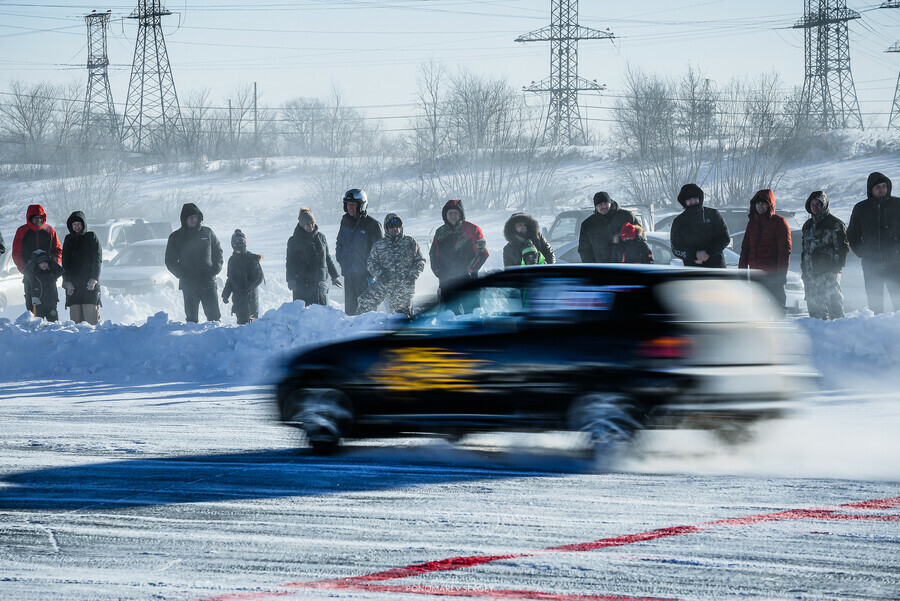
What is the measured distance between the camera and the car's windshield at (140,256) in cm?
2138

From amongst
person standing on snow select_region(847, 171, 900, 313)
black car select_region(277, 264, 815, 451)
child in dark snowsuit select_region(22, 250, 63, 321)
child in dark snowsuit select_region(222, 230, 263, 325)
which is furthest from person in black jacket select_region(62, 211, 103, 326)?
person standing on snow select_region(847, 171, 900, 313)

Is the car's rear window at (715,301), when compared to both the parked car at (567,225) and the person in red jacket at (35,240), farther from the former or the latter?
the parked car at (567,225)

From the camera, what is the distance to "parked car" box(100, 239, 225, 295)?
20219 mm

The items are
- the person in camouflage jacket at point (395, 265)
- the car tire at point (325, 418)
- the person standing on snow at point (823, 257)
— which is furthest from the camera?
the person standing on snow at point (823, 257)

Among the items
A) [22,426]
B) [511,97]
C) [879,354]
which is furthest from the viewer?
[511,97]

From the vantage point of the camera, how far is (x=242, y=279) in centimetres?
1434

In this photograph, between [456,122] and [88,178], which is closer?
[88,178]

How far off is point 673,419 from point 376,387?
1860 mm

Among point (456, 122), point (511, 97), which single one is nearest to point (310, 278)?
point (511, 97)

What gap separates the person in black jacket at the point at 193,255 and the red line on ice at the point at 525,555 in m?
9.75

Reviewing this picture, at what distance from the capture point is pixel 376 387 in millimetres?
6844

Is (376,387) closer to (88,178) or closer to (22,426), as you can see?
(22,426)

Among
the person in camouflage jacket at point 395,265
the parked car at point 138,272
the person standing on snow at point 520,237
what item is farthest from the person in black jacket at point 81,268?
the parked car at point 138,272

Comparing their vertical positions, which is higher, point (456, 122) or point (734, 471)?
point (456, 122)
